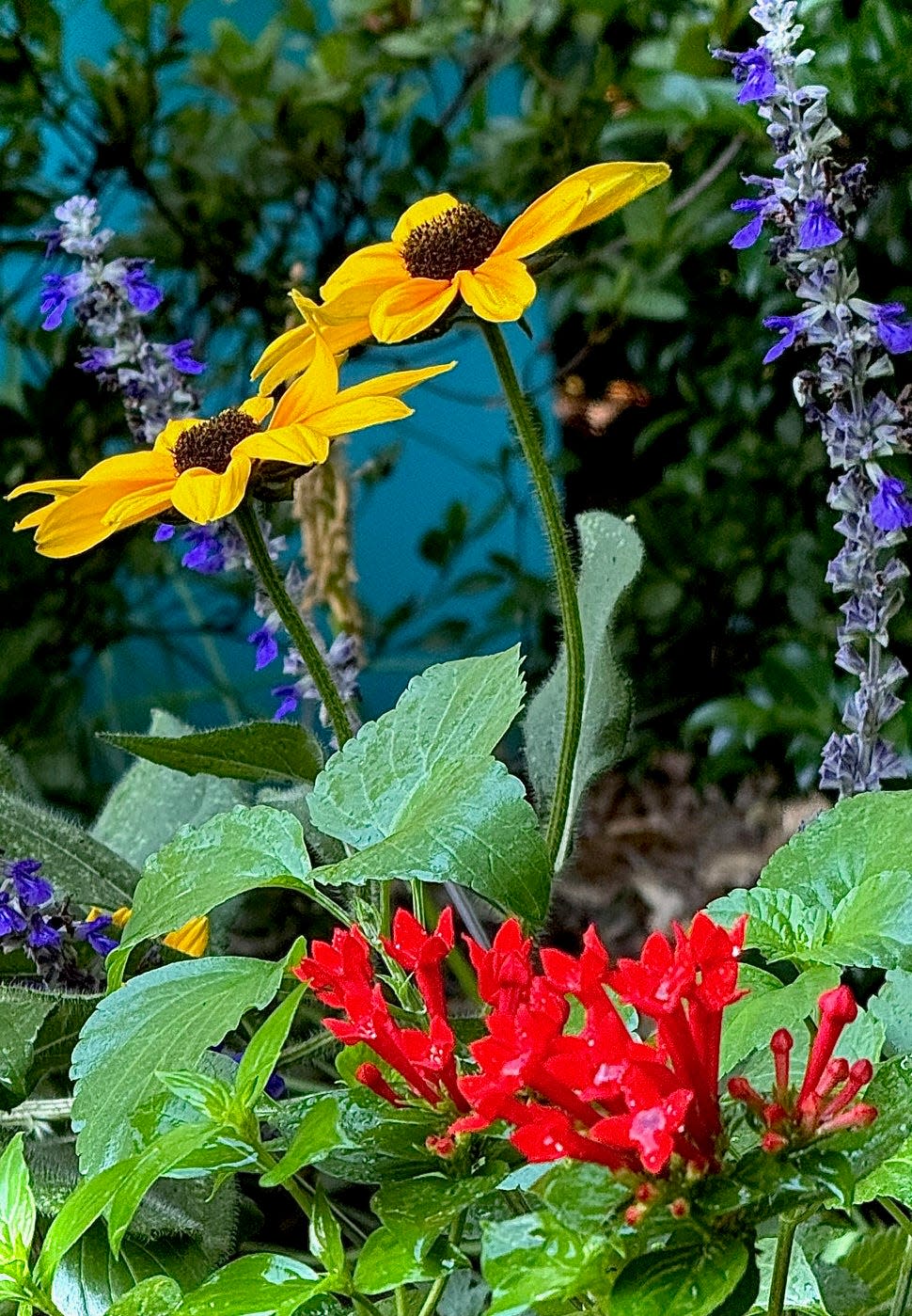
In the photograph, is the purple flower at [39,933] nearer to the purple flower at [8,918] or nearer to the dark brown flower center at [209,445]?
the purple flower at [8,918]

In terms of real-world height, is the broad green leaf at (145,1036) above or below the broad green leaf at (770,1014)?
above

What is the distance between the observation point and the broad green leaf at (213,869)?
29 cm

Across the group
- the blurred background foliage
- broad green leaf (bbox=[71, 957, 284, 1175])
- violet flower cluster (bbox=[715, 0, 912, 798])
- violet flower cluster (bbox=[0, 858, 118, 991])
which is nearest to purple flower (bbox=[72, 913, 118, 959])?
violet flower cluster (bbox=[0, 858, 118, 991])

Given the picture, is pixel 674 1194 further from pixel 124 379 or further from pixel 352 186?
pixel 352 186

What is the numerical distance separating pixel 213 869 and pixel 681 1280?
0.13 metres

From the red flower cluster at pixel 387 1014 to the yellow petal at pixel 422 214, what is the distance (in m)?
0.21

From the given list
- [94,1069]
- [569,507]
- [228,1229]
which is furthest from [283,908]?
[94,1069]

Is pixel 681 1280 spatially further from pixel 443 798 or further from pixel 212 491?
pixel 212 491

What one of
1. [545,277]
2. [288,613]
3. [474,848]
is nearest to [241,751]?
[288,613]

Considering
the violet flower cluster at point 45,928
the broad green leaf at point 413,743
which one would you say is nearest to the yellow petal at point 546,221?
the broad green leaf at point 413,743

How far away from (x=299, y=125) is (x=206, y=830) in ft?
2.96

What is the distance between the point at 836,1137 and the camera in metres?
0.22

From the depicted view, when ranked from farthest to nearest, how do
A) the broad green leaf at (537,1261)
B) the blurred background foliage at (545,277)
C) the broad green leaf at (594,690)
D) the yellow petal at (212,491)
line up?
the blurred background foliage at (545,277), the broad green leaf at (594,690), the yellow petal at (212,491), the broad green leaf at (537,1261)

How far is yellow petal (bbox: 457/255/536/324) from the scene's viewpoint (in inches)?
13.3
